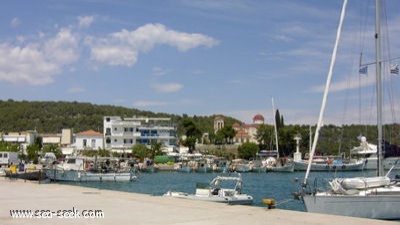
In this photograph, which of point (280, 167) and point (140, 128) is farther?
point (140, 128)

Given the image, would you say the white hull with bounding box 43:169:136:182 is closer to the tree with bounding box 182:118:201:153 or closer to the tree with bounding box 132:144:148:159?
the tree with bounding box 132:144:148:159

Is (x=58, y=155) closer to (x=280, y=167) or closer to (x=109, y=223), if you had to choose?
(x=280, y=167)

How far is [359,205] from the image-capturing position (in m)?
25.9

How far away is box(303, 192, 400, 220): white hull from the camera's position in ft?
84.9

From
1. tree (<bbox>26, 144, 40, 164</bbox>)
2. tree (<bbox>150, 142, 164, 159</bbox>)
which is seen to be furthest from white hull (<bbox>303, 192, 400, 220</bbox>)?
tree (<bbox>150, 142, 164, 159</bbox>)

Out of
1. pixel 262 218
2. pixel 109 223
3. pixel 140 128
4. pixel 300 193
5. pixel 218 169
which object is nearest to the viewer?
pixel 109 223

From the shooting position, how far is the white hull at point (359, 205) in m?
25.9

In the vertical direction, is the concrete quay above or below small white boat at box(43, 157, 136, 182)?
above

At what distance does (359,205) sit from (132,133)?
362 ft

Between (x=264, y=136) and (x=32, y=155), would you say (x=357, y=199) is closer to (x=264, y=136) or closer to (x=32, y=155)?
(x=32, y=155)

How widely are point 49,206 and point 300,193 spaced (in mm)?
12824

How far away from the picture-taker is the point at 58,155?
124m

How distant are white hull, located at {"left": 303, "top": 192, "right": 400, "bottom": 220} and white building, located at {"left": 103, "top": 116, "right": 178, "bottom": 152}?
108 meters

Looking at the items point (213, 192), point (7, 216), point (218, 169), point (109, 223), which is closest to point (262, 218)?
point (109, 223)
